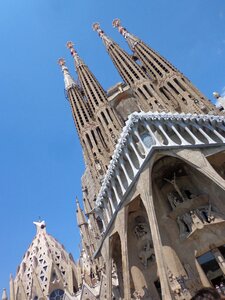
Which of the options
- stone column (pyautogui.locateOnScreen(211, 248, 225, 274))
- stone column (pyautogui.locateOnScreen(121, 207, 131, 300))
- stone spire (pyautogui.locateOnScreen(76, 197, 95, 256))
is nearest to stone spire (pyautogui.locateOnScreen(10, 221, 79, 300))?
stone spire (pyautogui.locateOnScreen(76, 197, 95, 256))

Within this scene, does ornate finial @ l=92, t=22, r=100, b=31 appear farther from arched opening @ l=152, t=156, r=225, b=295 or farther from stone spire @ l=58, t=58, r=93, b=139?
arched opening @ l=152, t=156, r=225, b=295

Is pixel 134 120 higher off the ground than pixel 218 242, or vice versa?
pixel 134 120

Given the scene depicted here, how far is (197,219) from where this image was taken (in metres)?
14.7

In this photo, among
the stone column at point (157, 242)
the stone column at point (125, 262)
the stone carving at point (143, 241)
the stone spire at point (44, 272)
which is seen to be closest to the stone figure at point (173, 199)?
the stone carving at point (143, 241)

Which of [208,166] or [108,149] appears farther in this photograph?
[108,149]

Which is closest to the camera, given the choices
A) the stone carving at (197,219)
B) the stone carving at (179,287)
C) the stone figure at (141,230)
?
the stone carving at (179,287)

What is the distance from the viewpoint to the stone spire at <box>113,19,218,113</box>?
1999 centimetres

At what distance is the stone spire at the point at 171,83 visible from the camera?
1999cm

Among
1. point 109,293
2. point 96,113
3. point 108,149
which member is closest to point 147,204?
point 109,293

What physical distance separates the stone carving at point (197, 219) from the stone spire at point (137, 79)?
8.02 meters

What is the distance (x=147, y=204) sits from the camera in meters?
14.6

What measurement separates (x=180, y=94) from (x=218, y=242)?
1124cm

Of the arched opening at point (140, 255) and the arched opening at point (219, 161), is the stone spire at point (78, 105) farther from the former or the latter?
the arched opening at point (219, 161)

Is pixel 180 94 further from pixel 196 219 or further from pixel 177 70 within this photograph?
pixel 196 219
